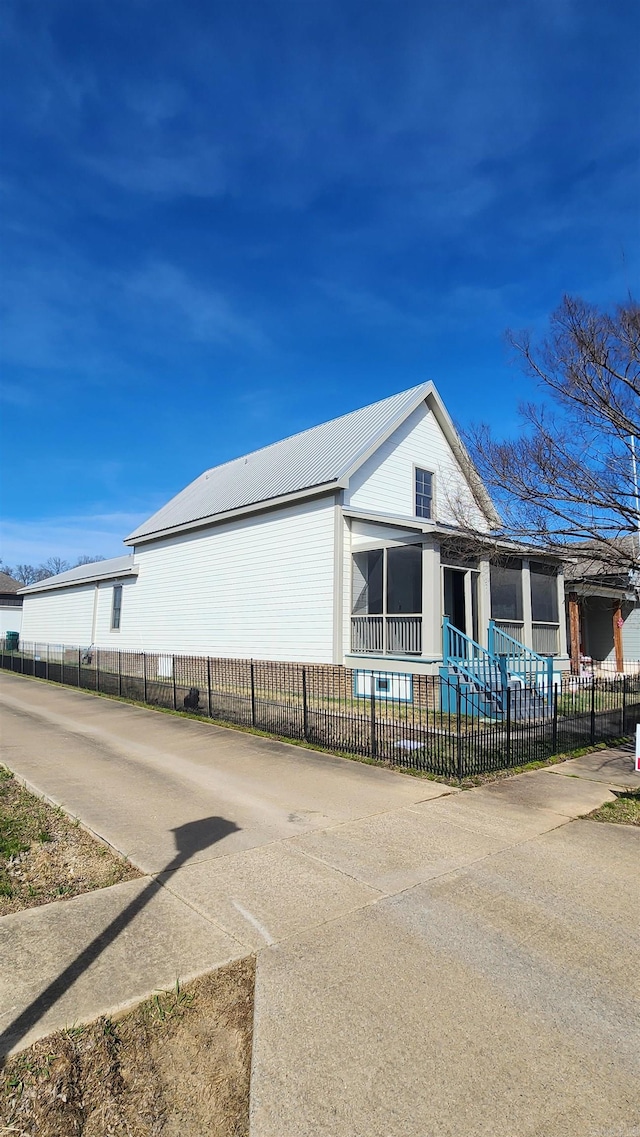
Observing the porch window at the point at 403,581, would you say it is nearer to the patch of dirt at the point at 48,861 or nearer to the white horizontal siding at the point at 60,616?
the patch of dirt at the point at 48,861

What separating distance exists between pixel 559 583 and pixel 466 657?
6.00 metres

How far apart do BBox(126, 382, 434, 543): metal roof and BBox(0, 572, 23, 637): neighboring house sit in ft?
98.8

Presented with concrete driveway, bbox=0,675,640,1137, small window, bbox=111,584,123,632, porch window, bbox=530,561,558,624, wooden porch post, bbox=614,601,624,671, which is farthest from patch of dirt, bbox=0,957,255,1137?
small window, bbox=111,584,123,632

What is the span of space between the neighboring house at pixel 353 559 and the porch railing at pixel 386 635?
0.03m

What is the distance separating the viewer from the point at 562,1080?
2811 millimetres

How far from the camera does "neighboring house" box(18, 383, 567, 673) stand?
1515 cm

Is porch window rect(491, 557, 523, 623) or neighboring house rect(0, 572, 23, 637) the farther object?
neighboring house rect(0, 572, 23, 637)

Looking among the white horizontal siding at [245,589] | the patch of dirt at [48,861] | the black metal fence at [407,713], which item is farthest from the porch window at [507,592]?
the patch of dirt at [48,861]

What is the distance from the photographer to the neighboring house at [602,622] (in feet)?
71.9

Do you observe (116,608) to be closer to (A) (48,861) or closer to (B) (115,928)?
(A) (48,861)

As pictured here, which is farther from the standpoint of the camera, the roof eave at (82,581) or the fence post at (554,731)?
the roof eave at (82,581)

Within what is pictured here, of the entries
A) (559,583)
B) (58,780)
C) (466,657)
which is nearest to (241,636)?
(466,657)

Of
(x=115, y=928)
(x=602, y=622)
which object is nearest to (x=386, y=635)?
(x=115, y=928)

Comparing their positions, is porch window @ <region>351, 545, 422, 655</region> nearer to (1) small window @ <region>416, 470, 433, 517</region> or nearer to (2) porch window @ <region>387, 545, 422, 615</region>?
(2) porch window @ <region>387, 545, 422, 615</region>
